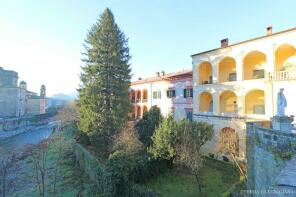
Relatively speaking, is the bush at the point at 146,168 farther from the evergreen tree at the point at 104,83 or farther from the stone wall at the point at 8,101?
the stone wall at the point at 8,101

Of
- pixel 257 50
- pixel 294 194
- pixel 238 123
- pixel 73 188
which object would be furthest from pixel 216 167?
pixel 294 194

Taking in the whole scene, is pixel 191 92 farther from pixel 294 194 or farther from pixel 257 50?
pixel 294 194

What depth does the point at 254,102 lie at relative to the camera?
2517 centimetres

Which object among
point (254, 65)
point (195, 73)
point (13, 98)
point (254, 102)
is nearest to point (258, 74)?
point (254, 65)

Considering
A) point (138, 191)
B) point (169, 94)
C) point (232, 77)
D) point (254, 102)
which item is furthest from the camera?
point (169, 94)

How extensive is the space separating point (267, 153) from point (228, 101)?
61.1 feet

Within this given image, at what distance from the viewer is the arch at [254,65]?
24922mm

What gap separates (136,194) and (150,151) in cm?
503

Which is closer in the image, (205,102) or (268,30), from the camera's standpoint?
(268,30)

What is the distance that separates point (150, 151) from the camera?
20078 mm

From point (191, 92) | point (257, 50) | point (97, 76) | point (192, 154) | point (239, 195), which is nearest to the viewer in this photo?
point (239, 195)

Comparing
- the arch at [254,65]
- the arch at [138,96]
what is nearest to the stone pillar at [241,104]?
the arch at [254,65]

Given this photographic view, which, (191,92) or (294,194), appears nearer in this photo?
(294,194)

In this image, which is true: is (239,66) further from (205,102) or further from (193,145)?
(193,145)
